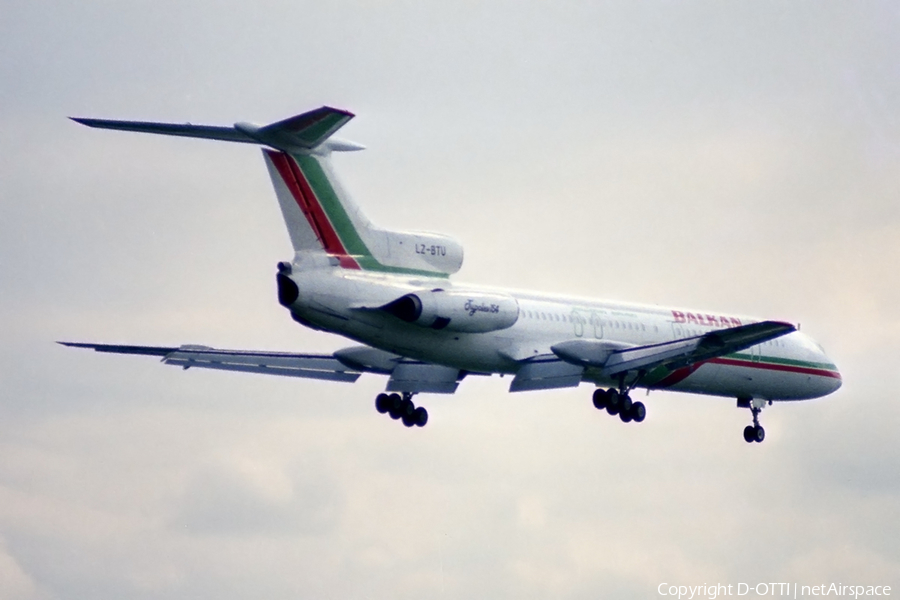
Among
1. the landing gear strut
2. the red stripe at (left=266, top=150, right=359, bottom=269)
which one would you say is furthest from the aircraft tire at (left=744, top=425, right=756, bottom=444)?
the red stripe at (left=266, top=150, right=359, bottom=269)

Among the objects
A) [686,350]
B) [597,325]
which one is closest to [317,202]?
[597,325]

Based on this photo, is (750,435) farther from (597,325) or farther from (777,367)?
(597,325)

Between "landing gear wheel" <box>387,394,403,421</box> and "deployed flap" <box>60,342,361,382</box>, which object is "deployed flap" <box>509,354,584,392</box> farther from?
"deployed flap" <box>60,342,361,382</box>

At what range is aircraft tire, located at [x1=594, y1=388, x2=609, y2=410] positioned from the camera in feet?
163

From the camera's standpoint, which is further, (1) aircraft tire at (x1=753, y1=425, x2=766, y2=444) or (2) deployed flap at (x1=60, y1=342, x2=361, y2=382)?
(1) aircraft tire at (x1=753, y1=425, x2=766, y2=444)

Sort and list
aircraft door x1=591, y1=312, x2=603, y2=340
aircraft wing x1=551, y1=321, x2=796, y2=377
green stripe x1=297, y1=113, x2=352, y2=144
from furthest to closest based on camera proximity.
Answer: aircraft door x1=591, y1=312, x2=603, y2=340, aircraft wing x1=551, y1=321, x2=796, y2=377, green stripe x1=297, y1=113, x2=352, y2=144

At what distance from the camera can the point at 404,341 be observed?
142 ft

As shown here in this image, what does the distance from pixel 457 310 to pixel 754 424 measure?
16634mm

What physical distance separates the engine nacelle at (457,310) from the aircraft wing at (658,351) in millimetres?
2991

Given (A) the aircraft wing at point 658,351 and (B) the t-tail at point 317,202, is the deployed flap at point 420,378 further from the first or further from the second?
(B) the t-tail at point 317,202

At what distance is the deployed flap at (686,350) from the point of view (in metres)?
46.5

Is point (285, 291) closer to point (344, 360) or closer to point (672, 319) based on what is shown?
point (344, 360)

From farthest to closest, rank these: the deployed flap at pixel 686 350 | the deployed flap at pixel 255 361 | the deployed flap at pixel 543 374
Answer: the deployed flap at pixel 255 361 < the deployed flap at pixel 543 374 < the deployed flap at pixel 686 350

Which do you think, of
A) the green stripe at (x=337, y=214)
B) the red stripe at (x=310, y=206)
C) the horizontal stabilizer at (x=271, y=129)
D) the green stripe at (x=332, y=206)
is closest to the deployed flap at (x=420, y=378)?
the green stripe at (x=337, y=214)
